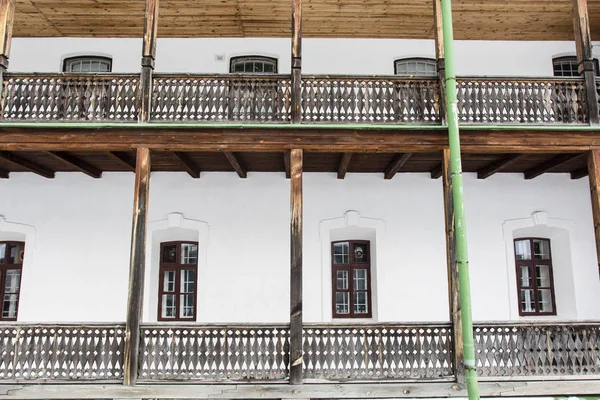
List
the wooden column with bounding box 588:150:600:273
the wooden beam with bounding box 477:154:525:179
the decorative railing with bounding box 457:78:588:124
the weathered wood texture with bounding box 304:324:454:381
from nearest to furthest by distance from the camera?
1. the weathered wood texture with bounding box 304:324:454:381
2. the wooden column with bounding box 588:150:600:273
3. the decorative railing with bounding box 457:78:588:124
4. the wooden beam with bounding box 477:154:525:179

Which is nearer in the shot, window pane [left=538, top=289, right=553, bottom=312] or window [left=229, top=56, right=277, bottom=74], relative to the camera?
window pane [left=538, top=289, right=553, bottom=312]

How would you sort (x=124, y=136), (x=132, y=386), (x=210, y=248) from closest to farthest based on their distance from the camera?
(x=132, y=386) → (x=124, y=136) → (x=210, y=248)

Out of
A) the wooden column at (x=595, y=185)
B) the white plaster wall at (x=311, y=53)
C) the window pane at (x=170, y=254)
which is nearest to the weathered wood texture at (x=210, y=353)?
the window pane at (x=170, y=254)

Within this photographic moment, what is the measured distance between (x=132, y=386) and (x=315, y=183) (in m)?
5.55

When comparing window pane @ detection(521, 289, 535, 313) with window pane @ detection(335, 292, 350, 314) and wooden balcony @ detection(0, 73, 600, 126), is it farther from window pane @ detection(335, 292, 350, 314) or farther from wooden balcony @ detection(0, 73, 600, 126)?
wooden balcony @ detection(0, 73, 600, 126)

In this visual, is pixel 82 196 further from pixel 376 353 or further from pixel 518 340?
pixel 518 340

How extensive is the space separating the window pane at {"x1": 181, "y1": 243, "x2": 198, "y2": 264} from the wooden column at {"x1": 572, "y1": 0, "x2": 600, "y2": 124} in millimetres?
8376

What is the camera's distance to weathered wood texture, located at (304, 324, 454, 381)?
8211mm

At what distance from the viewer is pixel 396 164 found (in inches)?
398

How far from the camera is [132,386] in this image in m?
8.03

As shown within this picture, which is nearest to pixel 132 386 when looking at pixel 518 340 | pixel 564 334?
pixel 518 340

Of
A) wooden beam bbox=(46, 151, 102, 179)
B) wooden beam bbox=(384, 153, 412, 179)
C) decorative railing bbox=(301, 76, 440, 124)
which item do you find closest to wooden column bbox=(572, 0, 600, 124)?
decorative railing bbox=(301, 76, 440, 124)

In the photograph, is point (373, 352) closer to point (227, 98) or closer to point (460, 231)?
point (460, 231)

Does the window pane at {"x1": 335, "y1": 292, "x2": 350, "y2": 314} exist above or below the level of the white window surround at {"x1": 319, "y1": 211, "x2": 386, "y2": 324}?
below
